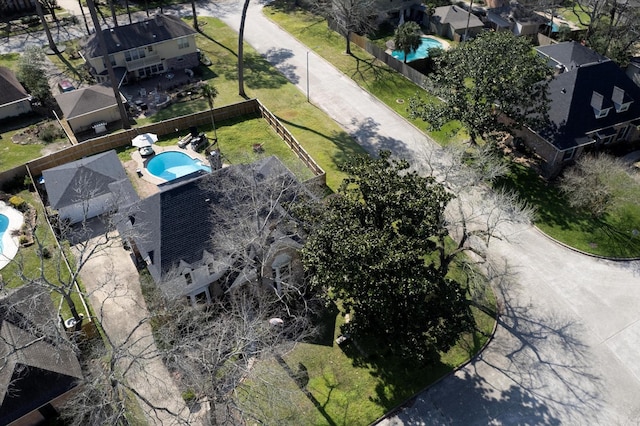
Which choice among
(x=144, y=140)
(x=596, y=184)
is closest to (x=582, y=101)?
(x=596, y=184)

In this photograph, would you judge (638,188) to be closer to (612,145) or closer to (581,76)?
(612,145)

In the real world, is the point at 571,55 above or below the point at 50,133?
above

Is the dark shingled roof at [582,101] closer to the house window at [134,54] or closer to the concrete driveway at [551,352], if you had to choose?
the concrete driveway at [551,352]

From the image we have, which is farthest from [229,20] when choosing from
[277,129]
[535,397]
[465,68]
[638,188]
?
[535,397]

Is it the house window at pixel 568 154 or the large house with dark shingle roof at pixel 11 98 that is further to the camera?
the large house with dark shingle roof at pixel 11 98

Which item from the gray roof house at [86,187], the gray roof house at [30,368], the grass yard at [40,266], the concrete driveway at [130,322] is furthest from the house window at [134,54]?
the gray roof house at [30,368]

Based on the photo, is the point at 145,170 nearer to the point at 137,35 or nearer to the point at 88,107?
the point at 88,107
